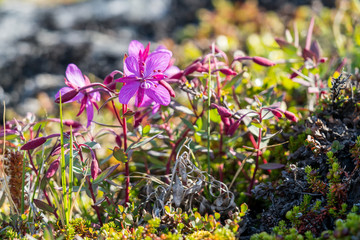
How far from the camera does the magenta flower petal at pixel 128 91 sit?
1.62m

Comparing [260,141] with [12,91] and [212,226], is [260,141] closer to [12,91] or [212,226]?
[212,226]

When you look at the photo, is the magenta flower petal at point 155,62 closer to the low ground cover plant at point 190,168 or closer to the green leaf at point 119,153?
the low ground cover plant at point 190,168

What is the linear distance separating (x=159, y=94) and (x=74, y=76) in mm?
453

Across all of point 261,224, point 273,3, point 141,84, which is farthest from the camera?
point 273,3

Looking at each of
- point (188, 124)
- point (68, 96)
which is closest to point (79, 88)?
point (68, 96)

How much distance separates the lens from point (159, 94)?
1.65m

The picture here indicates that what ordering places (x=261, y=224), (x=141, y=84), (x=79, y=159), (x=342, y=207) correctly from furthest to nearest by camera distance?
(x=79, y=159), (x=261, y=224), (x=141, y=84), (x=342, y=207)

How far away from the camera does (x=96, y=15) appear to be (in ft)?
18.4

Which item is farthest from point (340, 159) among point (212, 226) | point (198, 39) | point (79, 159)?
point (198, 39)

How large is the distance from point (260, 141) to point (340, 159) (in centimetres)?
41

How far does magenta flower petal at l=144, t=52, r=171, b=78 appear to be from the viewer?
5.49ft

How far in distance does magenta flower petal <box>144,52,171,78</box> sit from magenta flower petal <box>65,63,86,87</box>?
353 mm

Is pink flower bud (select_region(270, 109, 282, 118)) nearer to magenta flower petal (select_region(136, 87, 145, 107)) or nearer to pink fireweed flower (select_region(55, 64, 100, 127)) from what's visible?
magenta flower petal (select_region(136, 87, 145, 107))

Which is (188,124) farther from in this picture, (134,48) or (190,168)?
(134,48)
